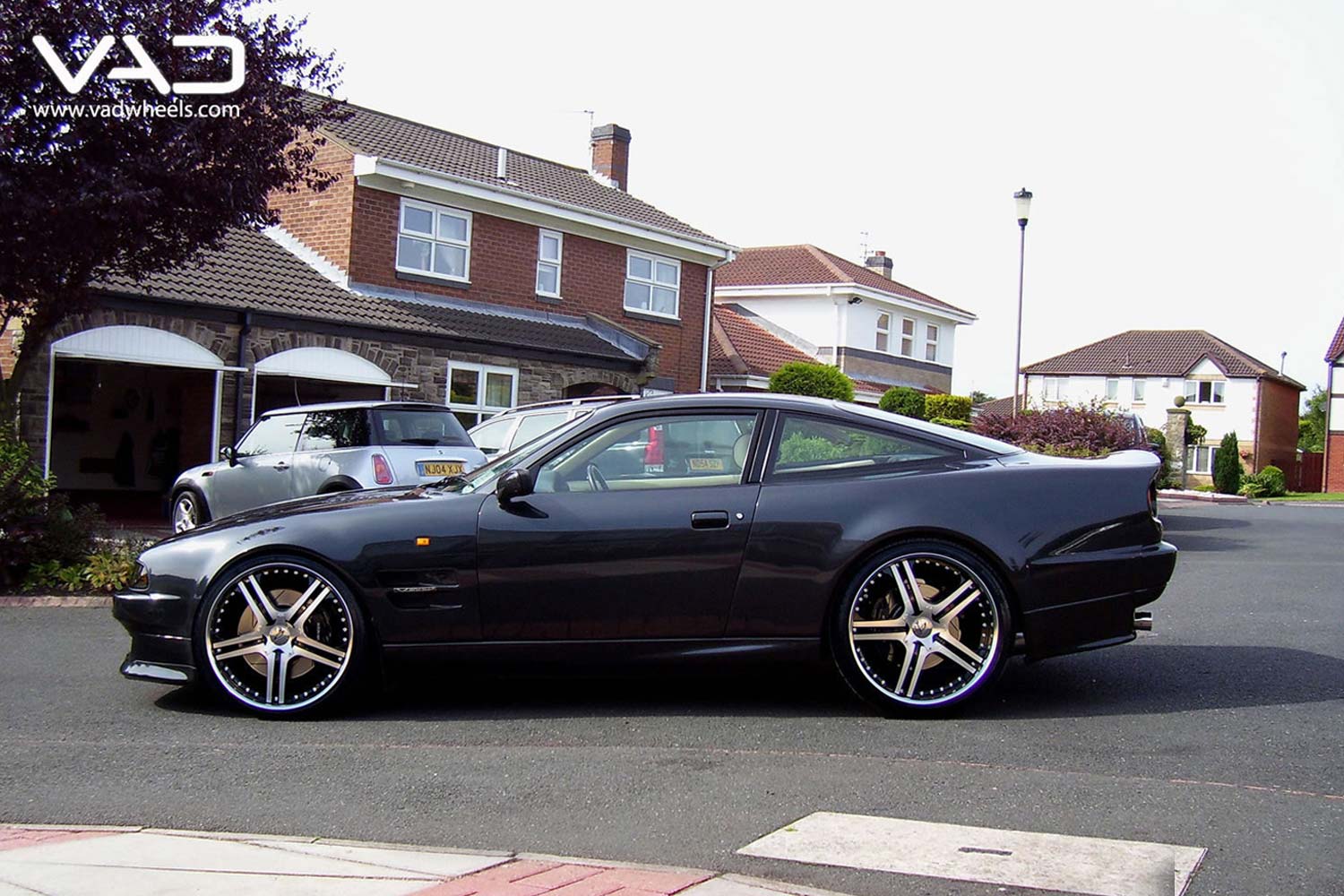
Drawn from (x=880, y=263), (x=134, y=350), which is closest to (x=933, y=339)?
(x=880, y=263)

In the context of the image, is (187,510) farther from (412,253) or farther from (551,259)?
(551,259)

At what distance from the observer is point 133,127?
34.4 ft

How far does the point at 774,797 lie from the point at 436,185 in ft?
58.5

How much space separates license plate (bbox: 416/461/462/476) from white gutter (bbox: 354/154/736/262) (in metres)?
9.20

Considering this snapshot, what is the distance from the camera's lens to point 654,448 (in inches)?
225

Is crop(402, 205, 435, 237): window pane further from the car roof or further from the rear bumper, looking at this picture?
the rear bumper

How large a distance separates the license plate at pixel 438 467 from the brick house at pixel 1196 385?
5209cm

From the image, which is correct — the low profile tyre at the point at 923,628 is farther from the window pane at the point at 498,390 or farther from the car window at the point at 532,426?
the window pane at the point at 498,390

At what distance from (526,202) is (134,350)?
8404mm

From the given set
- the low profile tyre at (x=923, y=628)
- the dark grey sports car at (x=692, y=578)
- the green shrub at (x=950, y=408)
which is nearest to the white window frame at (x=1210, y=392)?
the green shrub at (x=950, y=408)

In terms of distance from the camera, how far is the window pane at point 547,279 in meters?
23.0

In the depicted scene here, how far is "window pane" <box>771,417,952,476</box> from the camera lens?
5.71 metres

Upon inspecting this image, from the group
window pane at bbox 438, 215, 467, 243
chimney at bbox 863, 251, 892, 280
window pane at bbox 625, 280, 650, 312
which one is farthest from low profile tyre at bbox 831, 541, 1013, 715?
chimney at bbox 863, 251, 892, 280

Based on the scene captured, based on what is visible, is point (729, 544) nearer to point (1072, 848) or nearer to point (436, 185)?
point (1072, 848)
